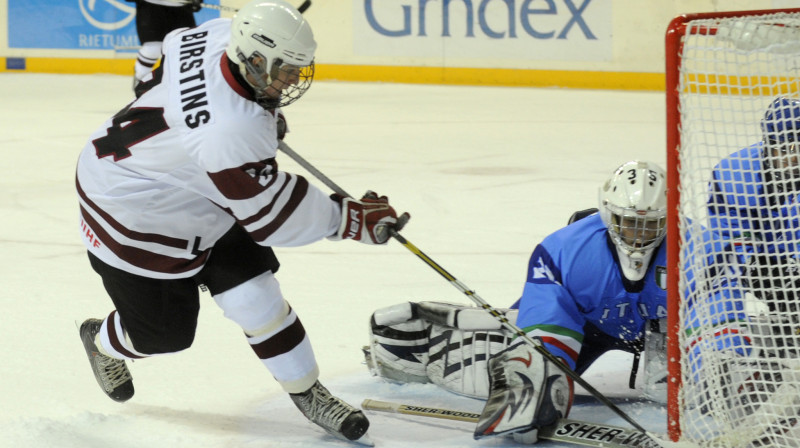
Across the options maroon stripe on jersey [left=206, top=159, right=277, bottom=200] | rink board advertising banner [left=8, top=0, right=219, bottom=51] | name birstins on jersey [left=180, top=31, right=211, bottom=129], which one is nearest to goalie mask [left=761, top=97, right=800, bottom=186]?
maroon stripe on jersey [left=206, top=159, right=277, bottom=200]

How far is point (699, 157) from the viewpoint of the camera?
229 cm

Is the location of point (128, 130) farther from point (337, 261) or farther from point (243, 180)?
point (337, 261)

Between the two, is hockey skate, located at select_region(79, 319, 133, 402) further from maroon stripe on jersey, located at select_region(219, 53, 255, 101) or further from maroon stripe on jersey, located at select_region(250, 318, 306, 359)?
maroon stripe on jersey, located at select_region(219, 53, 255, 101)

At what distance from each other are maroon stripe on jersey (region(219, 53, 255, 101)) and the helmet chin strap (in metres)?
0.88

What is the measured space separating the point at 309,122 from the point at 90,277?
391cm

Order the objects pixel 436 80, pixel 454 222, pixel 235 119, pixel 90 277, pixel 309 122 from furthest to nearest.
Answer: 1. pixel 436 80
2. pixel 309 122
3. pixel 454 222
4. pixel 90 277
5. pixel 235 119

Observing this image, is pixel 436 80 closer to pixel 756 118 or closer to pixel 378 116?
pixel 378 116

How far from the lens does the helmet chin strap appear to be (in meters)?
2.54

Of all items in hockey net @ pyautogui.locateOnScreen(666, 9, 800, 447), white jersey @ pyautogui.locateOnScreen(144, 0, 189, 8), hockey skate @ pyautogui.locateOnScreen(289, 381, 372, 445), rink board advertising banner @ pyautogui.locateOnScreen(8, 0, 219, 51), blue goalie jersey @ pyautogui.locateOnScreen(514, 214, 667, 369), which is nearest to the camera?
hockey net @ pyautogui.locateOnScreen(666, 9, 800, 447)

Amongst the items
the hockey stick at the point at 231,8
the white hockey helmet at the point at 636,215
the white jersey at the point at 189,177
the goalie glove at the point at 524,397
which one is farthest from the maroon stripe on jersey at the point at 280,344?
the hockey stick at the point at 231,8

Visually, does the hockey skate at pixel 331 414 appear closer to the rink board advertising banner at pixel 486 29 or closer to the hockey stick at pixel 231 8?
the hockey stick at pixel 231 8

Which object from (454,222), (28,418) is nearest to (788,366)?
(28,418)

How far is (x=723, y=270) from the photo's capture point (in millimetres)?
2379

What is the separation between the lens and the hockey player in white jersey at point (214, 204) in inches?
88.2
